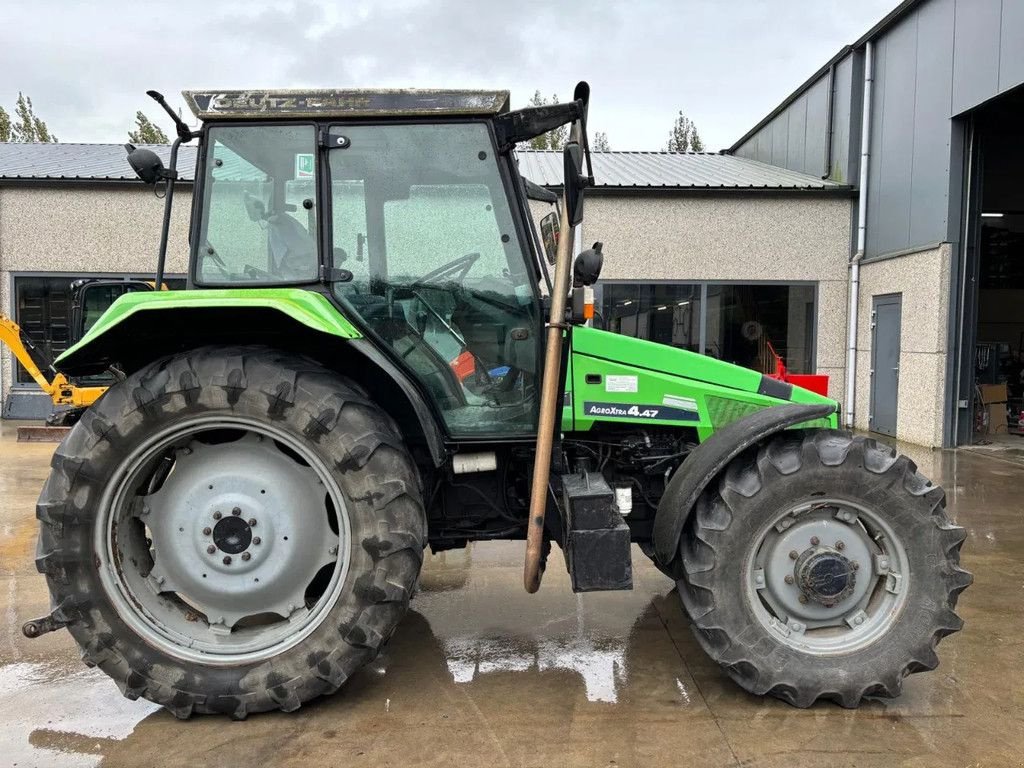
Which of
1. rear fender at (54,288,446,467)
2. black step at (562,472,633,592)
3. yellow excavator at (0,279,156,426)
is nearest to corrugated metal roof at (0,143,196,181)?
yellow excavator at (0,279,156,426)

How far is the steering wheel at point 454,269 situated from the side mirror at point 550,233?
48 centimetres

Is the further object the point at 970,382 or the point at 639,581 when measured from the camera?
the point at 970,382

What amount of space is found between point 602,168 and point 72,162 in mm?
9292

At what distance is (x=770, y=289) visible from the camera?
1180cm

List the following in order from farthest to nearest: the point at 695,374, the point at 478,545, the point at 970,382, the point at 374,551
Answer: the point at 970,382
the point at 478,545
the point at 695,374
the point at 374,551

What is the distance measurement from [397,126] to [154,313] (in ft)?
3.90

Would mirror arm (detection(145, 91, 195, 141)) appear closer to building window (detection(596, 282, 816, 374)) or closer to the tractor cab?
the tractor cab

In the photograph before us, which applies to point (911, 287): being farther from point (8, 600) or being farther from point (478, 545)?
point (8, 600)

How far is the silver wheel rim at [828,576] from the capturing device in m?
3.02

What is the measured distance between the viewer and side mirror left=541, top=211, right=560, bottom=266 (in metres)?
3.51

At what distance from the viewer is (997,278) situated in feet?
55.9

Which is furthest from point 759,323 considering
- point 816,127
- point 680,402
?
point 680,402

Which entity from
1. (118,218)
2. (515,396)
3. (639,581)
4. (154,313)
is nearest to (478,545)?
(639,581)

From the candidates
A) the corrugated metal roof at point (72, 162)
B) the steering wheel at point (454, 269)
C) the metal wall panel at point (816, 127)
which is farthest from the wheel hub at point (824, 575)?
the metal wall panel at point (816, 127)
